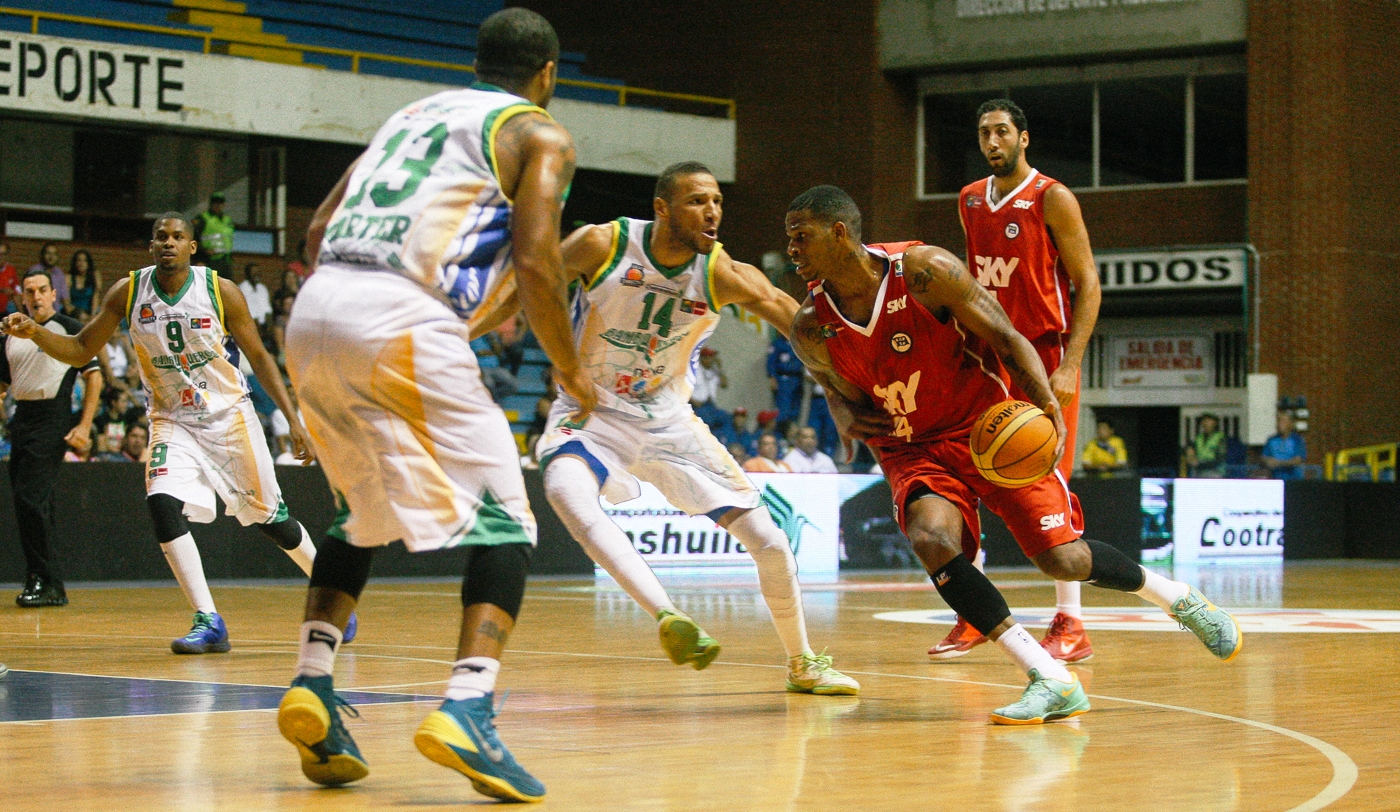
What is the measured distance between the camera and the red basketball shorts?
604cm

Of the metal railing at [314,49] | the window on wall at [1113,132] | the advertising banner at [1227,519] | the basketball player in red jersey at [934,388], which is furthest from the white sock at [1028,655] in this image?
the window on wall at [1113,132]

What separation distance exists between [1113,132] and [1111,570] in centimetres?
2214

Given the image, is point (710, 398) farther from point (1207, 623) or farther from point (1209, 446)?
point (1207, 623)

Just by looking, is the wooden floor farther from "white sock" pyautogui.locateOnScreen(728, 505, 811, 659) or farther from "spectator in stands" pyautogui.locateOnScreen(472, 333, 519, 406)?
"spectator in stands" pyautogui.locateOnScreen(472, 333, 519, 406)

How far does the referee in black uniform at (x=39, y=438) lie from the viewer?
11172 mm

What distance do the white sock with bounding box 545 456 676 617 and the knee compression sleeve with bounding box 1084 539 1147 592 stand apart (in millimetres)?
1650

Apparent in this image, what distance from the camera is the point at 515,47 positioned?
4.34 meters

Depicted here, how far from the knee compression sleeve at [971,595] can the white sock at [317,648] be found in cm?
220

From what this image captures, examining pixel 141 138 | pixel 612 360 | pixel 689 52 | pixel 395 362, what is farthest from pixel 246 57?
pixel 395 362

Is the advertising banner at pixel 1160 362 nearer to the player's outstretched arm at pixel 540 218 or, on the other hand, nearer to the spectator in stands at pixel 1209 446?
the spectator in stands at pixel 1209 446

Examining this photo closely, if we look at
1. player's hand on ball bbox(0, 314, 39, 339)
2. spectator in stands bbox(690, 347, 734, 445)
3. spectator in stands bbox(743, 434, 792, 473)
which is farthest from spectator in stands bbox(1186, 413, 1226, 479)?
player's hand on ball bbox(0, 314, 39, 339)

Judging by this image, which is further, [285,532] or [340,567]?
[285,532]

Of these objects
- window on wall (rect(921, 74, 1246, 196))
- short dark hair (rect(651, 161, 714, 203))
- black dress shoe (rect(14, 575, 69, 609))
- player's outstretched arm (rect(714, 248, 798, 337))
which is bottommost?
black dress shoe (rect(14, 575, 69, 609))

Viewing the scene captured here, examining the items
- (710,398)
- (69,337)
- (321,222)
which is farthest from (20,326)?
(710,398)
